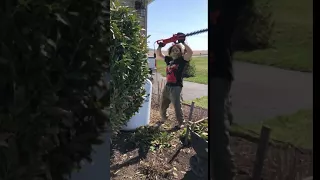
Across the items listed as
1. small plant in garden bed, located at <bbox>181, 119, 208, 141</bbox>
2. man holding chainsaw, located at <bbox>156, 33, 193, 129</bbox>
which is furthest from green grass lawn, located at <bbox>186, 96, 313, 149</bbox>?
man holding chainsaw, located at <bbox>156, 33, 193, 129</bbox>

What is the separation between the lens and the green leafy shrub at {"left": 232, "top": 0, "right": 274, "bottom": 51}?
5.53 feet

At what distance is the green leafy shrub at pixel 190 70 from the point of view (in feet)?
7.91

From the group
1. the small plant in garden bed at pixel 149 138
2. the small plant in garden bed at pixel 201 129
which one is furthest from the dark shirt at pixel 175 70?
the small plant in garden bed at pixel 149 138

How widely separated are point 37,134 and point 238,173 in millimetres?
1129

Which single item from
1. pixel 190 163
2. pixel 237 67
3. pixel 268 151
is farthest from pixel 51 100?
pixel 190 163

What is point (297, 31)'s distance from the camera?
1.57 m

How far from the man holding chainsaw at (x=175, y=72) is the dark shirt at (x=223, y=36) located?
18.1 inches

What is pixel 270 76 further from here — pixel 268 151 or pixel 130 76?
pixel 130 76

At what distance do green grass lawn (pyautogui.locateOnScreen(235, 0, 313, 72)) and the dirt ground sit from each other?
0.43m

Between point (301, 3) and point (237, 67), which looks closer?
point (301, 3)

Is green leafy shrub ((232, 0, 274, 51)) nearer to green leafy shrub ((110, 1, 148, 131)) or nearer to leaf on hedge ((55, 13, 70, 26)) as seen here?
leaf on hedge ((55, 13, 70, 26))

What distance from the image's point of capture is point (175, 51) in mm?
2506

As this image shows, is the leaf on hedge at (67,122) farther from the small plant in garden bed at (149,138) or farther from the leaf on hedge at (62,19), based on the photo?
the small plant in garden bed at (149,138)

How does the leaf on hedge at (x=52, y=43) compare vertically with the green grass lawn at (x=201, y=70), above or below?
above
